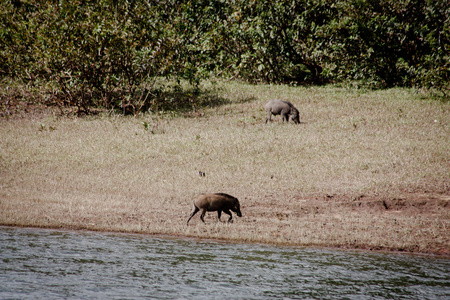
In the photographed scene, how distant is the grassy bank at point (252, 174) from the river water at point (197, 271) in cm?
85

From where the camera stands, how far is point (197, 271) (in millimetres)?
8203

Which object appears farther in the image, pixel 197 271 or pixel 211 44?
pixel 211 44

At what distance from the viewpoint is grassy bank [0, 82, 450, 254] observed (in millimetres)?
10906

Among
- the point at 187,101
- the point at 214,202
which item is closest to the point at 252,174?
the point at 214,202

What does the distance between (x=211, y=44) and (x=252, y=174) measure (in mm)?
15329

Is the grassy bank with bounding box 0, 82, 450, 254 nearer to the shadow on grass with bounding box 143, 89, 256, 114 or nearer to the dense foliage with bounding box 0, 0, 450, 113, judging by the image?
the shadow on grass with bounding box 143, 89, 256, 114

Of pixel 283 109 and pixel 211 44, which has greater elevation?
pixel 211 44

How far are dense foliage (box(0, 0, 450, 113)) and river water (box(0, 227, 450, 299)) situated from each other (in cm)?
1478

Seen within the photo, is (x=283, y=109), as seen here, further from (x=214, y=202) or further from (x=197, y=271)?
(x=197, y=271)

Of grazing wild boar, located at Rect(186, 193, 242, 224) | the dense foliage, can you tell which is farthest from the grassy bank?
the dense foliage

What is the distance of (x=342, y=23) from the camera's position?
27.4 meters

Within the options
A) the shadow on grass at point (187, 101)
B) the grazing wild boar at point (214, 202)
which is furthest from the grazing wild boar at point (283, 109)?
the grazing wild boar at point (214, 202)

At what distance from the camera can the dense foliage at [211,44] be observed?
909 inches

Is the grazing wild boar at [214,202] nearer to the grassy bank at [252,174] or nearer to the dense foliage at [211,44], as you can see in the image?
the grassy bank at [252,174]
